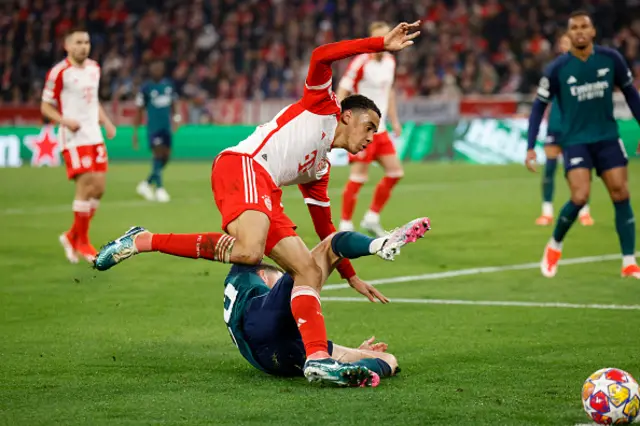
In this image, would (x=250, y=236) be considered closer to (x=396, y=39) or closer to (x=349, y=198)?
(x=396, y=39)

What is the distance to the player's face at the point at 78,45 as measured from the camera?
12039 mm

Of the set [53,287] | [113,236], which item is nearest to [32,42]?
[113,236]

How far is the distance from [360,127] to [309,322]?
136 centimetres

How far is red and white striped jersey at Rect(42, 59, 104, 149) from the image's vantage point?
40.0 ft

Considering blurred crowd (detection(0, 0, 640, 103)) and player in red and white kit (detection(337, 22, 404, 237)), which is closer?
player in red and white kit (detection(337, 22, 404, 237))

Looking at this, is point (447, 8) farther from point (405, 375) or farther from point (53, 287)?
point (405, 375)

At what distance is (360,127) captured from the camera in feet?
22.8

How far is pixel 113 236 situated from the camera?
14.2 meters

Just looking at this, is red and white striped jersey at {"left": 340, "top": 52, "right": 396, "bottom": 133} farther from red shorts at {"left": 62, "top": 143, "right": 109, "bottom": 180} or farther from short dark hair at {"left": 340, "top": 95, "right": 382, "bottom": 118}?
short dark hair at {"left": 340, "top": 95, "right": 382, "bottom": 118}

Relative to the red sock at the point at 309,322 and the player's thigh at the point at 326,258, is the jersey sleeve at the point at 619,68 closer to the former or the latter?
the player's thigh at the point at 326,258

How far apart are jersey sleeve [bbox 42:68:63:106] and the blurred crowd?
1746 centimetres

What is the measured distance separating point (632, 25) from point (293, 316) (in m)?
25.6

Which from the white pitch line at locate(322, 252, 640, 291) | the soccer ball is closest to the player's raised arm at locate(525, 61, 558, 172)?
the white pitch line at locate(322, 252, 640, 291)

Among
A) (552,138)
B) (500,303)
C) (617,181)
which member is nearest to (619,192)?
(617,181)
